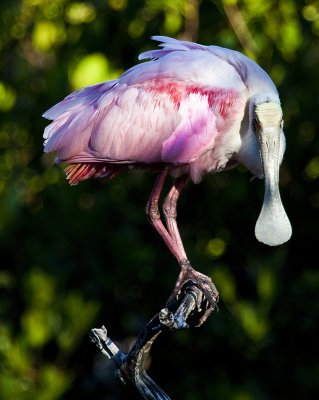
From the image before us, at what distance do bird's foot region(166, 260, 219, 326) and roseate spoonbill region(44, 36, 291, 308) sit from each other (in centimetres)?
4

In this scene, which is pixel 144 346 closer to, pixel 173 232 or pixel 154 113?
pixel 173 232

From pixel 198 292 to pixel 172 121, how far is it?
93cm

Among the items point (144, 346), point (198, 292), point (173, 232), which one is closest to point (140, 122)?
point (173, 232)

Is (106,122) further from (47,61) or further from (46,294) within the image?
(47,61)

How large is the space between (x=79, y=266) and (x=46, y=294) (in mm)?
319

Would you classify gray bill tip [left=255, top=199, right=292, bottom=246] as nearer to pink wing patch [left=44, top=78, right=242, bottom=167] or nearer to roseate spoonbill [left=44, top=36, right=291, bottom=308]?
roseate spoonbill [left=44, top=36, right=291, bottom=308]

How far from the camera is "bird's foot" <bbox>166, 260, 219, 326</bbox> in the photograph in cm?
409

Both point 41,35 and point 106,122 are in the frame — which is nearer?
point 106,122

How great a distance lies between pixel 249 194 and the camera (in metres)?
6.41

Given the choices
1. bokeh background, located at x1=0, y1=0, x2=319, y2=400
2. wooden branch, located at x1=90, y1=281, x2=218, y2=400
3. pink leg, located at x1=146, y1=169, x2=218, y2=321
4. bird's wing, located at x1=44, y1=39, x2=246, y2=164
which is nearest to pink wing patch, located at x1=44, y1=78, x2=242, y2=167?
bird's wing, located at x1=44, y1=39, x2=246, y2=164

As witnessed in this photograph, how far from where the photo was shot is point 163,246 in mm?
6480

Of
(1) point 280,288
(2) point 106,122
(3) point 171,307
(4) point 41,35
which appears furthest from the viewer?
(4) point 41,35

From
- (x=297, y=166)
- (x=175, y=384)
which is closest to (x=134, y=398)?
(x=175, y=384)

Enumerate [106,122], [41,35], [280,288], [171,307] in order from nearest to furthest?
[171,307] → [106,122] → [280,288] → [41,35]
